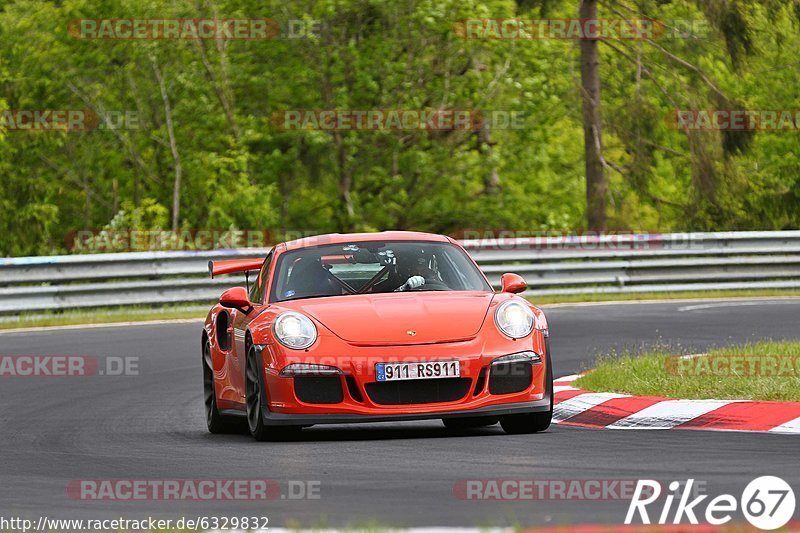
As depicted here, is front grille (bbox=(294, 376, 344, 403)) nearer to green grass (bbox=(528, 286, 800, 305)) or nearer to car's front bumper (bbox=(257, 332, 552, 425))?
car's front bumper (bbox=(257, 332, 552, 425))

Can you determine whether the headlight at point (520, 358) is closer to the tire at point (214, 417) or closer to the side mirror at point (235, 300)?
the side mirror at point (235, 300)

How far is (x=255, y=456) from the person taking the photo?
8.85 m

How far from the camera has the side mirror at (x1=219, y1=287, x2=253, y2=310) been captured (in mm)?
10242

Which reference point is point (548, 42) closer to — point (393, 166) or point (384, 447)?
point (393, 166)

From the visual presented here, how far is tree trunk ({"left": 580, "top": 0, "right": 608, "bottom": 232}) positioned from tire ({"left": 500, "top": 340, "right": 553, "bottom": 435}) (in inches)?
869

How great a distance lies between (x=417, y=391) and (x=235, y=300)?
155 centimetres

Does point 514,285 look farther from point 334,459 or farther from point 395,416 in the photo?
point 334,459

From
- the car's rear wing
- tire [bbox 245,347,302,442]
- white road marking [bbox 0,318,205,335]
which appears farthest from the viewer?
white road marking [bbox 0,318,205,335]

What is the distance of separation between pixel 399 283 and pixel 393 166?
2216 cm

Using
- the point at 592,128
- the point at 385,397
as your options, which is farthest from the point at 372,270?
the point at 592,128

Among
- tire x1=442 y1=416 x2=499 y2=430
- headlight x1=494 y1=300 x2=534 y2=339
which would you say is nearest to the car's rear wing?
tire x1=442 y1=416 x2=499 y2=430

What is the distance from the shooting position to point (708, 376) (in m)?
11.3

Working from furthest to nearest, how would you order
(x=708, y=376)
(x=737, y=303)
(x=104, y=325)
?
(x=737, y=303) → (x=104, y=325) → (x=708, y=376)

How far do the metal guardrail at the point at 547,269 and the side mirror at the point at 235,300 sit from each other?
11510 millimetres
